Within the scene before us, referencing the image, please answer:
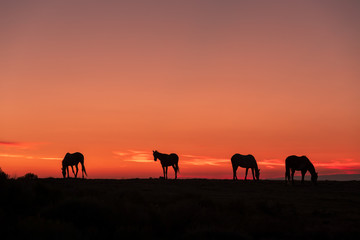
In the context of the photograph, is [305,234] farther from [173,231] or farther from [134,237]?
[134,237]

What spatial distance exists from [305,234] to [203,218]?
407cm

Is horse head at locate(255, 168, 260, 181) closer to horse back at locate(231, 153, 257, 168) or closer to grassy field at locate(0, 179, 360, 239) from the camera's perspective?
horse back at locate(231, 153, 257, 168)

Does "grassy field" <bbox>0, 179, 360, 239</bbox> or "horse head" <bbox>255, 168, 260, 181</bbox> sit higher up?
"horse head" <bbox>255, 168, 260, 181</bbox>

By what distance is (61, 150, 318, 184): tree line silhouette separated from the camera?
38000mm

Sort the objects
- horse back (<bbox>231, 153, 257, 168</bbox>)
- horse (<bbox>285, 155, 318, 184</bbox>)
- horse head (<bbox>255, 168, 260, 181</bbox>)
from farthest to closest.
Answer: horse back (<bbox>231, 153, 257, 168</bbox>) → horse head (<bbox>255, 168, 260, 181</bbox>) → horse (<bbox>285, 155, 318, 184</bbox>)

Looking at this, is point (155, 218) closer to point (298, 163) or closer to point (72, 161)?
point (298, 163)

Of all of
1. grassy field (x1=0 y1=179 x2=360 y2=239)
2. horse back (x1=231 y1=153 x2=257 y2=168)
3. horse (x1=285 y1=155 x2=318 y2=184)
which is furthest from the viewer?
horse back (x1=231 y1=153 x2=257 y2=168)

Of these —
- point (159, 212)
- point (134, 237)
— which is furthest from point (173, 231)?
point (134, 237)

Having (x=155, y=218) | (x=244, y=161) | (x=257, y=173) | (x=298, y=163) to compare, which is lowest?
(x=155, y=218)

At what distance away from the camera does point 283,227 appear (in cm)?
1571

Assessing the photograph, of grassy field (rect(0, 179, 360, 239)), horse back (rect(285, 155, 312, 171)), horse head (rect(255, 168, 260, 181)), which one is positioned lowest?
grassy field (rect(0, 179, 360, 239))

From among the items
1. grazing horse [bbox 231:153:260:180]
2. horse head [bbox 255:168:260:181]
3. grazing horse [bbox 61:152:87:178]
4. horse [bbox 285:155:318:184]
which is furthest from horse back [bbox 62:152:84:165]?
horse [bbox 285:155:318:184]

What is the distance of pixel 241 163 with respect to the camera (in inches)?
1699

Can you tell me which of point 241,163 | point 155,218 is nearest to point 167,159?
point 241,163
